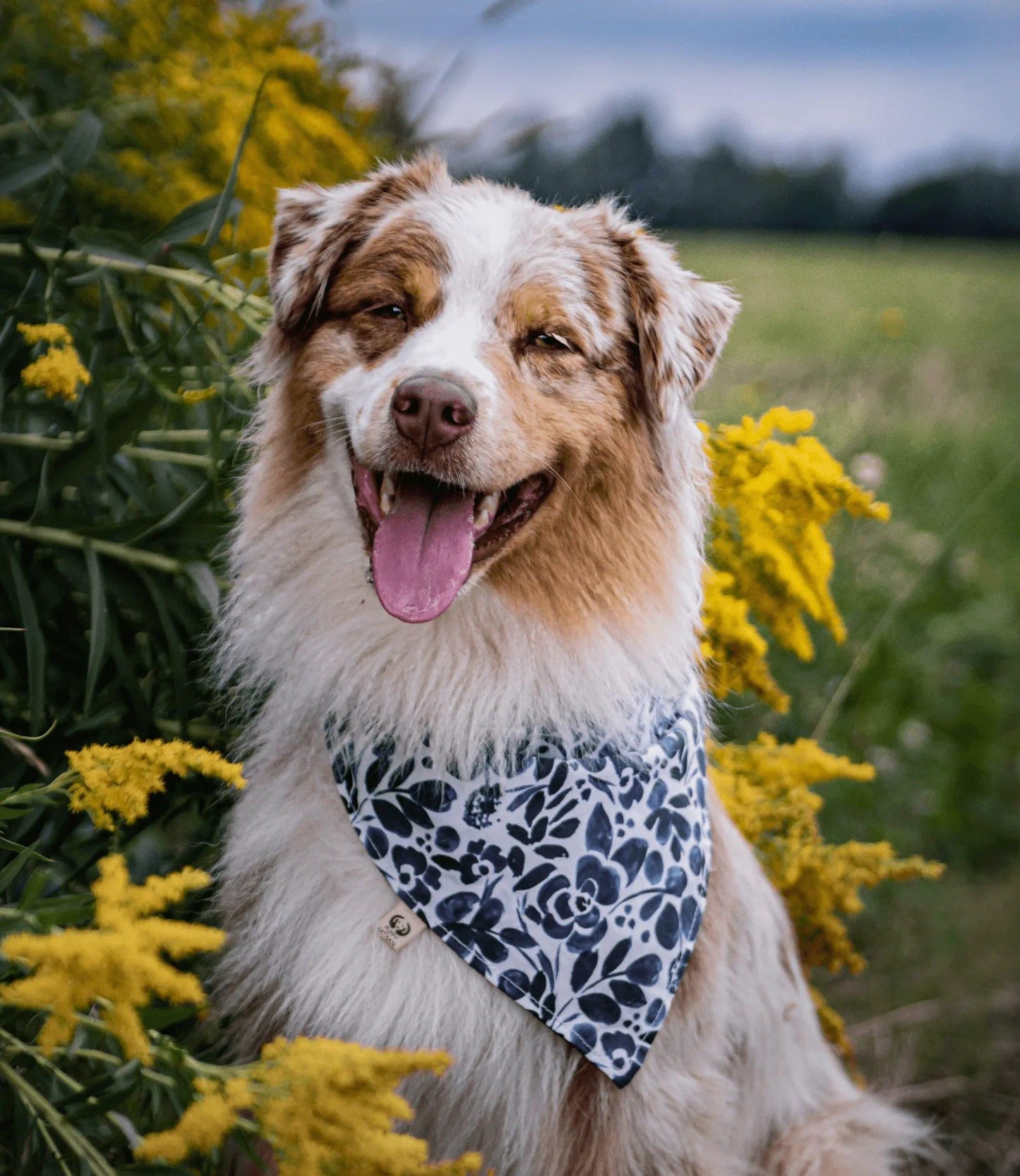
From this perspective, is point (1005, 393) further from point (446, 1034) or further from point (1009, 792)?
point (446, 1034)

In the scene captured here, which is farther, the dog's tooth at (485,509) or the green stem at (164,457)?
the green stem at (164,457)

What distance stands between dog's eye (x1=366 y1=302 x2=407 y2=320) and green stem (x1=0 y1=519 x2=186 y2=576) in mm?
684

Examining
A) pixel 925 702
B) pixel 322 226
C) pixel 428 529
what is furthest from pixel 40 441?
pixel 925 702

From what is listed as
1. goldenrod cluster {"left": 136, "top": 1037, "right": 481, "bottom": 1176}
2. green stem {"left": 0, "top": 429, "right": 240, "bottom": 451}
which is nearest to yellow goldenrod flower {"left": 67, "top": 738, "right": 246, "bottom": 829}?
goldenrod cluster {"left": 136, "top": 1037, "right": 481, "bottom": 1176}

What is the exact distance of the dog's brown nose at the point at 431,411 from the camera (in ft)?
6.40

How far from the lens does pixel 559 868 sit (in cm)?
219

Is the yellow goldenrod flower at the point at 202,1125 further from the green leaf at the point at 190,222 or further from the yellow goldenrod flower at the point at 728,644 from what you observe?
the green leaf at the point at 190,222

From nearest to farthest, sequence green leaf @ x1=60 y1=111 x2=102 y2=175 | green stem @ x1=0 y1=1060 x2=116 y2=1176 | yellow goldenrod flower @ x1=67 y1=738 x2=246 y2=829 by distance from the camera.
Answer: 1. green stem @ x1=0 y1=1060 x2=116 y2=1176
2. yellow goldenrod flower @ x1=67 y1=738 x2=246 y2=829
3. green leaf @ x1=60 y1=111 x2=102 y2=175

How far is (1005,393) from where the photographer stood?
348 inches

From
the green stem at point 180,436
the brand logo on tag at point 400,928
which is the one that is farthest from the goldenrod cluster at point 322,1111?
the green stem at point 180,436

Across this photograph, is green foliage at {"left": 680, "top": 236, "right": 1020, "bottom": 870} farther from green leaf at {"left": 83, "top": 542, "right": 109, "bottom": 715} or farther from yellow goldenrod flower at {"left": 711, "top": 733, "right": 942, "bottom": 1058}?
green leaf at {"left": 83, "top": 542, "right": 109, "bottom": 715}

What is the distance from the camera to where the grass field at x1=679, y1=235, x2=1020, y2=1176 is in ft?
12.1

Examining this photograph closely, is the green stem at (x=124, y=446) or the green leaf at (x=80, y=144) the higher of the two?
the green leaf at (x=80, y=144)

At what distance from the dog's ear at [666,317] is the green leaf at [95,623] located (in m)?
1.18
